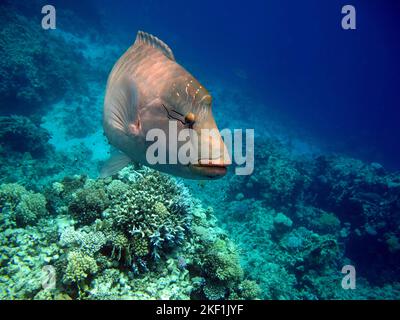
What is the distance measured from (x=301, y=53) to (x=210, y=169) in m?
136

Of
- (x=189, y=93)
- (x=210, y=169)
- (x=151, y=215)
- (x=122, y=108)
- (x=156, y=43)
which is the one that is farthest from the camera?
(x=151, y=215)

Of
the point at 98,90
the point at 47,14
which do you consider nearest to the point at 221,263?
the point at 98,90

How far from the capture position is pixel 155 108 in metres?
2.26

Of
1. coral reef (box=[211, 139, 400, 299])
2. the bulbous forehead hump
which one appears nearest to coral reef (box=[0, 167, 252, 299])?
the bulbous forehead hump

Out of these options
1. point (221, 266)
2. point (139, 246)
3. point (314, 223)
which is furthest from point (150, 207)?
point (314, 223)

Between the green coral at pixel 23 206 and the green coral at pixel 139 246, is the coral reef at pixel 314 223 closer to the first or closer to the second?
the green coral at pixel 139 246

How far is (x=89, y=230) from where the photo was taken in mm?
4457

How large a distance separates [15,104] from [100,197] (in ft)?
50.3

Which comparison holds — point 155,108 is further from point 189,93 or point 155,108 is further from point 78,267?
point 78,267

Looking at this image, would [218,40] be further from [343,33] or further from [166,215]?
[343,33]

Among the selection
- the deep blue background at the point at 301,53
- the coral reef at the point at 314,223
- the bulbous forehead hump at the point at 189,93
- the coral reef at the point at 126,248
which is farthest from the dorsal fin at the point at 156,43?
the deep blue background at the point at 301,53

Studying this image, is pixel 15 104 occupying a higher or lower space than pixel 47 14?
lower

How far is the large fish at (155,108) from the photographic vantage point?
201 cm

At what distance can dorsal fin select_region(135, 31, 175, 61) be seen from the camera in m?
2.74
